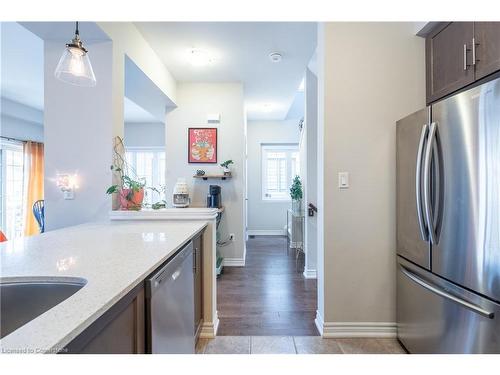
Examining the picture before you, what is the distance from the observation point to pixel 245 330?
2170 millimetres

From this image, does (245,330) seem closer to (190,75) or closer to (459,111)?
(459,111)

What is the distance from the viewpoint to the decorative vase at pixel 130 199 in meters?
2.27

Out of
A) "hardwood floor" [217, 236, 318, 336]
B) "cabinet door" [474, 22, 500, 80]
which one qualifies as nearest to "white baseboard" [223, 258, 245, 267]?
"hardwood floor" [217, 236, 318, 336]

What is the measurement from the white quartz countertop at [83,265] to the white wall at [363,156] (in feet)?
3.65

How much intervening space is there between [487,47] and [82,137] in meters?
2.87

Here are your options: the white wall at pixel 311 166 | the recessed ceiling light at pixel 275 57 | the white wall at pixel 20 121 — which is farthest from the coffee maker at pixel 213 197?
the white wall at pixel 20 121

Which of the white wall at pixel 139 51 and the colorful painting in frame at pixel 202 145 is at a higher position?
the white wall at pixel 139 51

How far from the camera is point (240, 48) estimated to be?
9.77 ft

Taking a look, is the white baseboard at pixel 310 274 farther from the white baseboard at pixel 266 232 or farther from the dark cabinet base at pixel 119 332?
the white baseboard at pixel 266 232

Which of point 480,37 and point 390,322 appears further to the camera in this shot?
point 390,322

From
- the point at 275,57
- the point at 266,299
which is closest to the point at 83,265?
the point at 266,299

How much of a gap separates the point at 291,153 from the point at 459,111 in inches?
203

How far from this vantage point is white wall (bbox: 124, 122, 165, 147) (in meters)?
6.68
